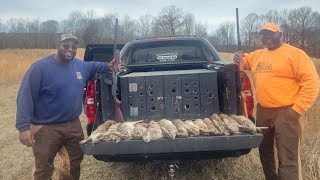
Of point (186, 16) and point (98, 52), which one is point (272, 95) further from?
point (186, 16)

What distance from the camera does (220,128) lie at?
4055mm

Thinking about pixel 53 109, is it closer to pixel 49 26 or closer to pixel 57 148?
pixel 57 148

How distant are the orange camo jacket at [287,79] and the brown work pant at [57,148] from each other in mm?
2333

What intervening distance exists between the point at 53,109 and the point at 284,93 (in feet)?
8.88

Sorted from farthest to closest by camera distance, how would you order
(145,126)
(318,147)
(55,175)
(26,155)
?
(26,155)
(318,147)
(55,175)
(145,126)

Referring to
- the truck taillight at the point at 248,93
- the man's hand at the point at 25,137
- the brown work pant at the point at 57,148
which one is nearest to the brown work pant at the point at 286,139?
the truck taillight at the point at 248,93

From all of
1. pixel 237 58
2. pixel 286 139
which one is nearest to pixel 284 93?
pixel 286 139

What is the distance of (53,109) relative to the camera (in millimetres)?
4453

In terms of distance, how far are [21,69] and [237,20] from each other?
22338 mm

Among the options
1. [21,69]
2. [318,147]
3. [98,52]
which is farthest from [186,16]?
[318,147]

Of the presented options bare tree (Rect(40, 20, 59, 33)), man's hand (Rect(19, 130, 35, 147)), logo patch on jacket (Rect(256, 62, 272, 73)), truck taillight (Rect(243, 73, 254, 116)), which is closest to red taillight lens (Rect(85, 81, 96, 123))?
man's hand (Rect(19, 130, 35, 147))

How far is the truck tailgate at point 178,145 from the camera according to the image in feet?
12.7

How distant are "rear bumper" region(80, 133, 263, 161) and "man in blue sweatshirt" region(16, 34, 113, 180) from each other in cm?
70

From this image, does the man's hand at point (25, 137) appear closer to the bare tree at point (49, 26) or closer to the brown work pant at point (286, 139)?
the brown work pant at point (286, 139)
